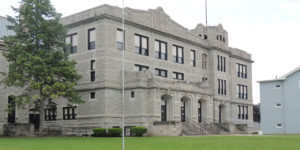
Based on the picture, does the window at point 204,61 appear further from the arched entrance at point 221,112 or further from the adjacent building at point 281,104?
the adjacent building at point 281,104

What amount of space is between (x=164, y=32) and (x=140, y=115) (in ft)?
41.3

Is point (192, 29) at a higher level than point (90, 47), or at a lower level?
higher

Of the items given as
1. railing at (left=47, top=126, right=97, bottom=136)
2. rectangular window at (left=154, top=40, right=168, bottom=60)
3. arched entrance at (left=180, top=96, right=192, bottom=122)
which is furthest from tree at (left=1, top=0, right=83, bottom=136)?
arched entrance at (left=180, top=96, right=192, bottom=122)

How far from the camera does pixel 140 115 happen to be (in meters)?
44.7

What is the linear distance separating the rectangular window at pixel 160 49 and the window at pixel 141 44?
5.82 ft

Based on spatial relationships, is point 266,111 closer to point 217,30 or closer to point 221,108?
point 221,108

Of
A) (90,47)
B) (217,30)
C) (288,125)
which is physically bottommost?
(288,125)

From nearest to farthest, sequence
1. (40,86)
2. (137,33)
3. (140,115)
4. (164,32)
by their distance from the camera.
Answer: (40,86) < (140,115) < (137,33) < (164,32)

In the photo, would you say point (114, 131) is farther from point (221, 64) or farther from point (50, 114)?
point (221, 64)

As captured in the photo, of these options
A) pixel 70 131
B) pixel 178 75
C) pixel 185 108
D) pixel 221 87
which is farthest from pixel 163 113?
pixel 221 87

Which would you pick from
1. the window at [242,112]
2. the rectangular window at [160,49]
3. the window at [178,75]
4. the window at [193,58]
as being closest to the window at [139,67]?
the rectangular window at [160,49]

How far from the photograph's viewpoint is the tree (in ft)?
127

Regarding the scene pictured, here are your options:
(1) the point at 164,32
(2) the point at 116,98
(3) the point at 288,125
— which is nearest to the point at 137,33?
(1) the point at 164,32

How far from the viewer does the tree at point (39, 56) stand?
3866cm
